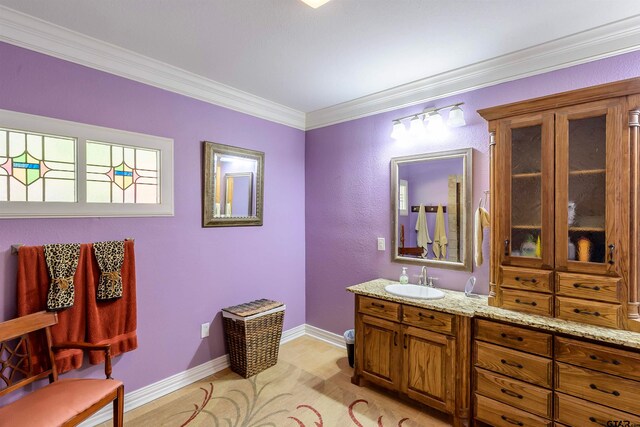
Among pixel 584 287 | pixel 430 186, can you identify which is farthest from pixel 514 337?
pixel 430 186

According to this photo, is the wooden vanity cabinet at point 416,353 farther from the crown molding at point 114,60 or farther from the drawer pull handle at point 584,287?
the crown molding at point 114,60

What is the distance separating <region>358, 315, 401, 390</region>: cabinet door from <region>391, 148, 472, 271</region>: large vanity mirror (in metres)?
0.71

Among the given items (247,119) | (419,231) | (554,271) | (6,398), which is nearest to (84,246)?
(6,398)

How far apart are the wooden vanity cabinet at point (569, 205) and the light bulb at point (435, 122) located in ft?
1.65

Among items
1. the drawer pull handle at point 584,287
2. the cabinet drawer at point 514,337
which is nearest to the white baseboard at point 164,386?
the cabinet drawer at point 514,337

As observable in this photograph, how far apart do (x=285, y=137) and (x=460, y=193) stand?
1.92 metres

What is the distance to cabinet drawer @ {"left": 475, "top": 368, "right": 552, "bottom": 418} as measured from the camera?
70.1 inches

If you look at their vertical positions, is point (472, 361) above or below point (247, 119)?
below

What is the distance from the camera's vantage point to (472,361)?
203cm

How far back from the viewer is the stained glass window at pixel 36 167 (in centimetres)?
184

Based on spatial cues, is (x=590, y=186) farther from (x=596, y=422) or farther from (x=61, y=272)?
(x=61, y=272)

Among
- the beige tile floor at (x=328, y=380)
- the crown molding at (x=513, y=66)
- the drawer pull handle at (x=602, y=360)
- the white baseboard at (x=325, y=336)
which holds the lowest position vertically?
the beige tile floor at (x=328, y=380)

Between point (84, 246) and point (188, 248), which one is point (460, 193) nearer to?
point (188, 248)

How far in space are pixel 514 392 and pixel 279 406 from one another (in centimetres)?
157
